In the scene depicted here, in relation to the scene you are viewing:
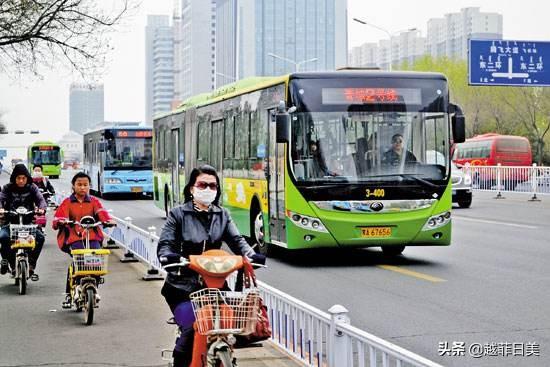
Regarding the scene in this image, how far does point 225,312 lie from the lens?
19.1 feet

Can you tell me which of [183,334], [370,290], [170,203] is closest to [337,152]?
[370,290]

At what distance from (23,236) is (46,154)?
6045 centimetres

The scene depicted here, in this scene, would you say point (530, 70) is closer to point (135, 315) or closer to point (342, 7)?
point (135, 315)

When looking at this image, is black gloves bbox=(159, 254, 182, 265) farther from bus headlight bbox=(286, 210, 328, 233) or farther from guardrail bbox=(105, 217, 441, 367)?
bus headlight bbox=(286, 210, 328, 233)

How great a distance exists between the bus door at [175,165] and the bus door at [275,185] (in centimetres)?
903

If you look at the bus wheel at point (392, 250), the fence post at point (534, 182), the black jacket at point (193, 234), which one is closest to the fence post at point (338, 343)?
the black jacket at point (193, 234)

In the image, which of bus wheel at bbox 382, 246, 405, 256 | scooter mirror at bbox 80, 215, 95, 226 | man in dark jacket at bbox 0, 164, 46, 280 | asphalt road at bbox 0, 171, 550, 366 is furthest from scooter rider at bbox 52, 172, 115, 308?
bus wheel at bbox 382, 246, 405, 256

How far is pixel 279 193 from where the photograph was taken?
50.0 ft

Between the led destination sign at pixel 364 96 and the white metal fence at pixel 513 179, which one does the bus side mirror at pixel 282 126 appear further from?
the white metal fence at pixel 513 179

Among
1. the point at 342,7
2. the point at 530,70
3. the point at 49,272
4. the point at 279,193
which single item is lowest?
the point at 49,272

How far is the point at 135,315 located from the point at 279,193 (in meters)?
5.10

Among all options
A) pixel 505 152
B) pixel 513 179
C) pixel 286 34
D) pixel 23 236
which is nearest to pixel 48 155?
pixel 505 152

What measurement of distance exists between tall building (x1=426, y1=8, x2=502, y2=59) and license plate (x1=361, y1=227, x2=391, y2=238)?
126m

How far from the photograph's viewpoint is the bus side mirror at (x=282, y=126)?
564 inches
